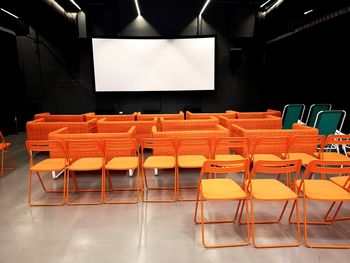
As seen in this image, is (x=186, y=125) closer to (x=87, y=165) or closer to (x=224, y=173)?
(x=224, y=173)

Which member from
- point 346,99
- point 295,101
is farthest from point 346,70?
point 295,101

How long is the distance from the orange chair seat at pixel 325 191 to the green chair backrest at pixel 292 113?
A: 3.80 meters

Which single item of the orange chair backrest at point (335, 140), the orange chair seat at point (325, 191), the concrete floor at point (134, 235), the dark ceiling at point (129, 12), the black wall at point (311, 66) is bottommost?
the concrete floor at point (134, 235)

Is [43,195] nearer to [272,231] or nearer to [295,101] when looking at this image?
[272,231]

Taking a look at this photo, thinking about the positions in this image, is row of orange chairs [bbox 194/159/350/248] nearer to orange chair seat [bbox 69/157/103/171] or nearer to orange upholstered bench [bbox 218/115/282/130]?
orange chair seat [bbox 69/157/103/171]

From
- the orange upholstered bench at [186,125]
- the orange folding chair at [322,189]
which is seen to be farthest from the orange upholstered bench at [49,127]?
the orange folding chair at [322,189]

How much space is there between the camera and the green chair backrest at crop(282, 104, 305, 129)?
5.90 m

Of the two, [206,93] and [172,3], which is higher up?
[172,3]

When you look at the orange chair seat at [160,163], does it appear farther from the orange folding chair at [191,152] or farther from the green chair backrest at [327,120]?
the green chair backrest at [327,120]

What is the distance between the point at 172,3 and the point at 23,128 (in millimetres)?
7169

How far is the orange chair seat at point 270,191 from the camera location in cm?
223

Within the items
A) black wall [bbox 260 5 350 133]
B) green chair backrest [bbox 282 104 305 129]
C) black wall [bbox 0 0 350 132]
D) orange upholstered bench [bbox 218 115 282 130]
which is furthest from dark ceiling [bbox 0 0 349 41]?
orange upholstered bench [bbox 218 115 282 130]

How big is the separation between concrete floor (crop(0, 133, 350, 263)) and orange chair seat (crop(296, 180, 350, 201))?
521 mm

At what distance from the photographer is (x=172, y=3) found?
8711 mm
